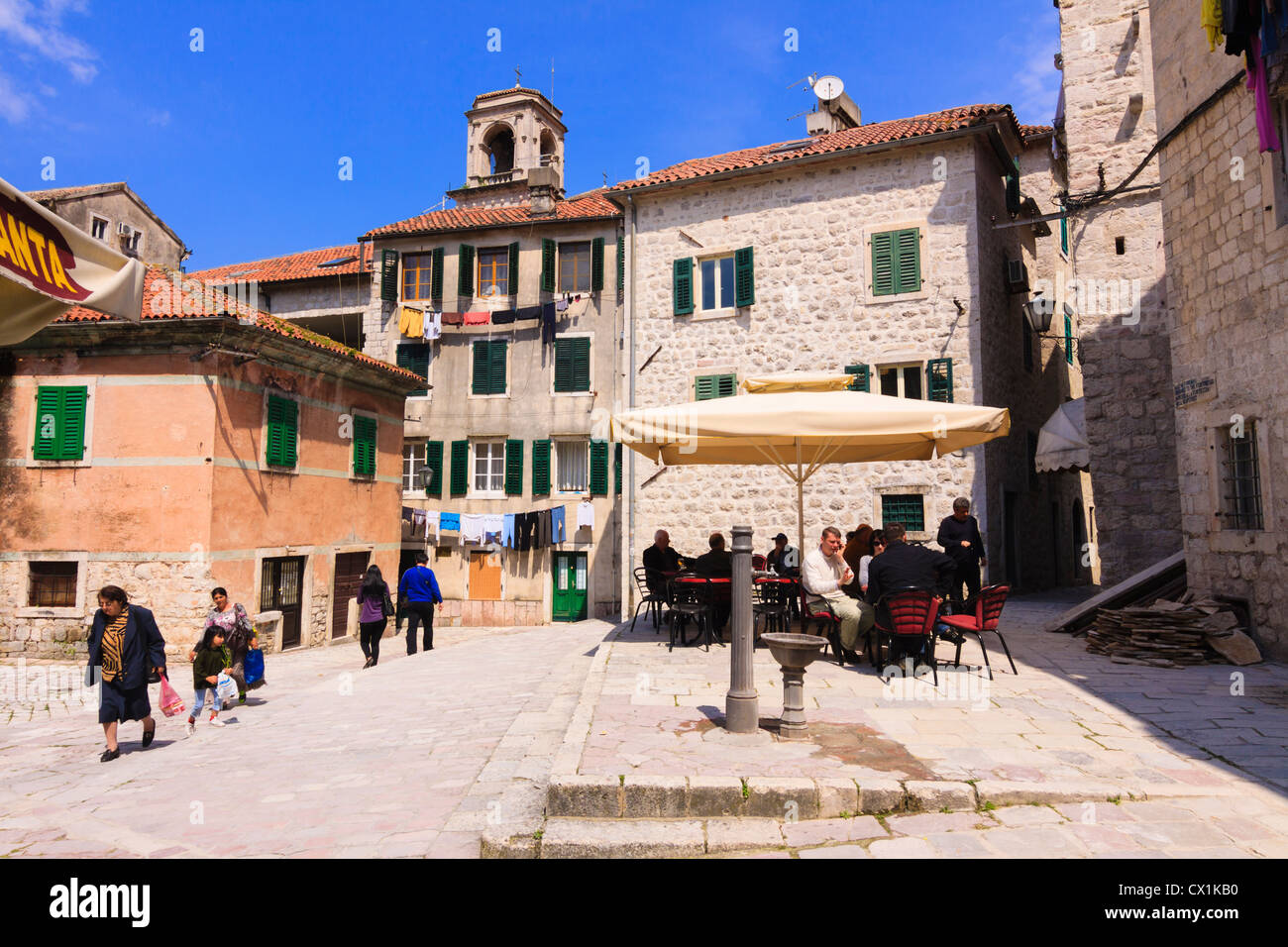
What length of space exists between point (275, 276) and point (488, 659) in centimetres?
1919

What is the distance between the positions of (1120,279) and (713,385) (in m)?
8.23

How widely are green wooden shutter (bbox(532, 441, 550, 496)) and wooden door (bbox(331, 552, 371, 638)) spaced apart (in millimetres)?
5195

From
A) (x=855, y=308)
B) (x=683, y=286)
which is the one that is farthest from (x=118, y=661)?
(x=855, y=308)

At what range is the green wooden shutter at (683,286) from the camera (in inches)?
738

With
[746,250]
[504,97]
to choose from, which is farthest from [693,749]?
[504,97]

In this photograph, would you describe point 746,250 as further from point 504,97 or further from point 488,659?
point 504,97

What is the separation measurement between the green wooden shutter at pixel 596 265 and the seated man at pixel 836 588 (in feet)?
51.5

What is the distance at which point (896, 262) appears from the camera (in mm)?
16578

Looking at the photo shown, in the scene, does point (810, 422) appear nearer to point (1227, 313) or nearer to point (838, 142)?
point (1227, 313)

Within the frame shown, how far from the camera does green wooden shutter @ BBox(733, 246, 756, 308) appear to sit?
58.8ft

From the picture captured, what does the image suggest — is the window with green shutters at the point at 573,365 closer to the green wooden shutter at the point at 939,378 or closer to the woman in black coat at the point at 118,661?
the green wooden shutter at the point at 939,378

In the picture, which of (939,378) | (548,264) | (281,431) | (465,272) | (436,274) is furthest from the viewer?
(436,274)

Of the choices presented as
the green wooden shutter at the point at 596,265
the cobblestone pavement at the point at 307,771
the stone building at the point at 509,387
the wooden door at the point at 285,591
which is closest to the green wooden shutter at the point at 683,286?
the stone building at the point at 509,387

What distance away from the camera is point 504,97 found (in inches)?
1314
